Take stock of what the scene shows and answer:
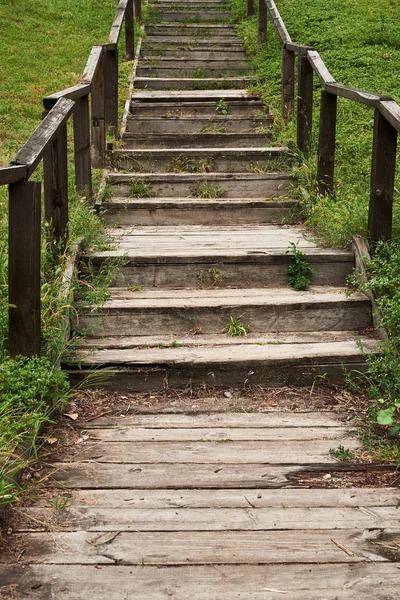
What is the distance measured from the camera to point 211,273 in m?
4.64

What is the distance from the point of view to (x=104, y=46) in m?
6.46

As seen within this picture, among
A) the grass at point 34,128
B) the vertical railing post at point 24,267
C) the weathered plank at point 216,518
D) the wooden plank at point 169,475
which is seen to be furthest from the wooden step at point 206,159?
the weathered plank at point 216,518

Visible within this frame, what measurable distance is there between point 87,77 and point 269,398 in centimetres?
306

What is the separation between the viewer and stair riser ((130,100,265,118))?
7848 millimetres

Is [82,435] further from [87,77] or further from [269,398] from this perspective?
[87,77]

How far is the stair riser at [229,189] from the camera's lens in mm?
6242

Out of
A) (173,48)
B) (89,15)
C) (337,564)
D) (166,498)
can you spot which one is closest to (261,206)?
(166,498)

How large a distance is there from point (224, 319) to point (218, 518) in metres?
1.76

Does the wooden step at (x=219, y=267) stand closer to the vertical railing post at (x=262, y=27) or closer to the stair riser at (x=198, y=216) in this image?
the stair riser at (x=198, y=216)

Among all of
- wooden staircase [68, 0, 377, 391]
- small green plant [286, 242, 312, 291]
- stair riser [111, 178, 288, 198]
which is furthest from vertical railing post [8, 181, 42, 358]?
stair riser [111, 178, 288, 198]

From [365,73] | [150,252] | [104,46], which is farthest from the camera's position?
[365,73]

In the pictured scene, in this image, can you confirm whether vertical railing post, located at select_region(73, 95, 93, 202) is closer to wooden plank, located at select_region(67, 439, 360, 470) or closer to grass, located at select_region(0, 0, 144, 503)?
grass, located at select_region(0, 0, 144, 503)

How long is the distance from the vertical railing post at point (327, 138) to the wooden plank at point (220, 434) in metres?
2.73

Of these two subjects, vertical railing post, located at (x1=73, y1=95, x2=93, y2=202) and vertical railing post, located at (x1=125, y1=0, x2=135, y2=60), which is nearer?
vertical railing post, located at (x1=73, y1=95, x2=93, y2=202)
